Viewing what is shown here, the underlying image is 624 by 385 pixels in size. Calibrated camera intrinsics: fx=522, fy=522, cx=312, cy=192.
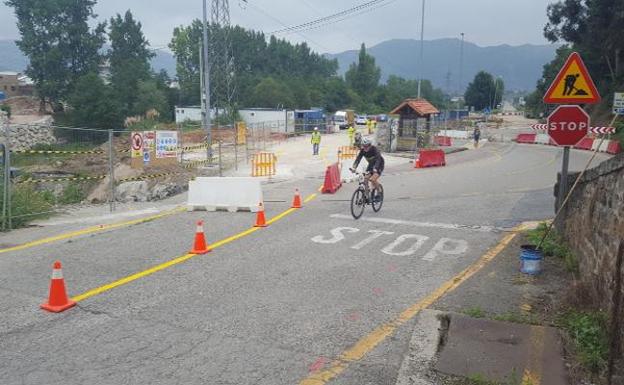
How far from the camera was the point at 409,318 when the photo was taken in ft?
20.5

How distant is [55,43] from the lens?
93750 millimetres

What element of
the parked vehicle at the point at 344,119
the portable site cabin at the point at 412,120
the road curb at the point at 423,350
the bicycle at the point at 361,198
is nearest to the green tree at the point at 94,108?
the parked vehicle at the point at 344,119

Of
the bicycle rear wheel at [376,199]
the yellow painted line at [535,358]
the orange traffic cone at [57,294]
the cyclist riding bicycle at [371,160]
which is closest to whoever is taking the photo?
the yellow painted line at [535,358]

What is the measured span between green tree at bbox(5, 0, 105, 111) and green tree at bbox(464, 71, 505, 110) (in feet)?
305

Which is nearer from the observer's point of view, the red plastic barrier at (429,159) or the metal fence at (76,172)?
the metal fence at (76,172)

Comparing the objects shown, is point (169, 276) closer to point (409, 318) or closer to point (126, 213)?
point (409, 318)

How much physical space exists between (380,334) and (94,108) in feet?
233

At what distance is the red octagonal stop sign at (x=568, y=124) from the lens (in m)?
8.09

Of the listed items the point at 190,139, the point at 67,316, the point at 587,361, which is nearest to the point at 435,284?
the point at 587,361

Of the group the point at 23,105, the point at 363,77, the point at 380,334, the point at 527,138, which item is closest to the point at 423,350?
the point at 380,334

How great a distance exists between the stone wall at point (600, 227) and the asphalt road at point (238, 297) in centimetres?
194

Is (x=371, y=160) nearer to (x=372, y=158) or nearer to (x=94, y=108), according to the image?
(x=372, y=158)

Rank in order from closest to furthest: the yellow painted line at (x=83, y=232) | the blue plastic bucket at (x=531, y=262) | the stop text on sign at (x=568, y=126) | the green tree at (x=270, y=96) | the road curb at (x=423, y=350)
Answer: the road curb at (x=423, y=350), the blue plastic bucket at (x=531, y=262), the stop text on sign at (x=568, y=126), the yellow painted line at (x=83, y=232), the green tree at (x=270, y=96)

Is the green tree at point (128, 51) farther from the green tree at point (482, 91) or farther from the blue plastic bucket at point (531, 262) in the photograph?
the blue plastic bucket at point (531, 262)
